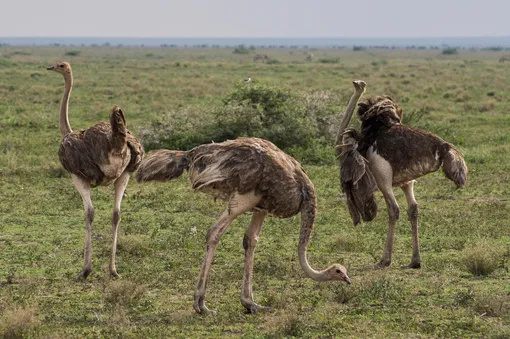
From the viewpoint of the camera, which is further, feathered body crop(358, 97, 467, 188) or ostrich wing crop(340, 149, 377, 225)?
feathered body crop(358, 97, 467, 188)

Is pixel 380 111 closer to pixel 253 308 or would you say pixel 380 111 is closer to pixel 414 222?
pixel 414 222

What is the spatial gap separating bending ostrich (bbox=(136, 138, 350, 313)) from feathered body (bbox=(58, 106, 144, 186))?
3.94 feet

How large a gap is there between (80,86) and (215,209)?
2229cm

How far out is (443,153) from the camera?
8.84m

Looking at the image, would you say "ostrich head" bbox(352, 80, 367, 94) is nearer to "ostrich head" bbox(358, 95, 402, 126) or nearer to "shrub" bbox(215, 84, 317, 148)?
"ostrich head" bbox(358, 95, 402, 126)

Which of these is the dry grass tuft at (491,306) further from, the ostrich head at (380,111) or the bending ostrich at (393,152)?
the ostrich head at (380,111)

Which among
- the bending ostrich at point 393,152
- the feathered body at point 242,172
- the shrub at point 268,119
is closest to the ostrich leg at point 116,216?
the feathered body at point 242,172

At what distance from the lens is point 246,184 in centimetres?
702

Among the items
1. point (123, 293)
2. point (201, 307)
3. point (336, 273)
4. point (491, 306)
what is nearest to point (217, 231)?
point (201, 307)

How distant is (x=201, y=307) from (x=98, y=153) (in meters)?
2.08

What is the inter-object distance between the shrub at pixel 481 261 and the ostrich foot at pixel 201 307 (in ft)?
9.49

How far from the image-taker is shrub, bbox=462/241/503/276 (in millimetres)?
8719

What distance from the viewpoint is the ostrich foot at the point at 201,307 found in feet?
23.5

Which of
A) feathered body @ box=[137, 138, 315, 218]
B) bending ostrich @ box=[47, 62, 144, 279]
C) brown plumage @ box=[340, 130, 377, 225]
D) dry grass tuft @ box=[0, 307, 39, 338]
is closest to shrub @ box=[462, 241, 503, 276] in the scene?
brown plumage @ box=[340, 130, 377, 225]
